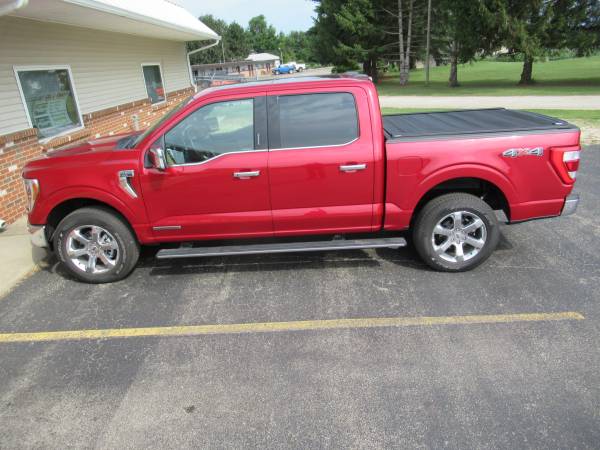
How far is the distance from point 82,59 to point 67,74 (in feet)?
2.35

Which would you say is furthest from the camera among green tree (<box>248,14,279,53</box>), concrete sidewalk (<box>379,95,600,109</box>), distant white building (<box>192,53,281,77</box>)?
green tree (<box>248,14,279,53</box>)

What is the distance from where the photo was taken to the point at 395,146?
12.9ft

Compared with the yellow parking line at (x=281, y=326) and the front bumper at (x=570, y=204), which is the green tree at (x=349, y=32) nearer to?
the front bumper at (x=570, y=204)

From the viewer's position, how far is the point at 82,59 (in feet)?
29.8

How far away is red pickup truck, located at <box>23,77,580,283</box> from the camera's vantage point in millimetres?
3945

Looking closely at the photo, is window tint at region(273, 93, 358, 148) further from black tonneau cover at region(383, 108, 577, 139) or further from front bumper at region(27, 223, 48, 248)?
front bumper at region(27, 223, 48, 248)

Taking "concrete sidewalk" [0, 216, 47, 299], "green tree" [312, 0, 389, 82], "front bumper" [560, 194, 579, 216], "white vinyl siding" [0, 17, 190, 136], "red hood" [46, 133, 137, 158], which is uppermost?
"green tree" [312, 0, 389, 82]

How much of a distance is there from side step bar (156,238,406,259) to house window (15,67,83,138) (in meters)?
4.95

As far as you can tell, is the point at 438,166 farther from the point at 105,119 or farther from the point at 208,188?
the point at 105,119

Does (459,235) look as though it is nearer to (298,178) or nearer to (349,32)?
(298,178)

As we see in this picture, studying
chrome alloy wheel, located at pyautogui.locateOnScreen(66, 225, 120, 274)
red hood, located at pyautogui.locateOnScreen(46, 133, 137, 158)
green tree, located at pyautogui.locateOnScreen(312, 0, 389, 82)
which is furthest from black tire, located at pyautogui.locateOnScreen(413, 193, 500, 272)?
green tree, located at pyautogui.locateOnScreen(312, 0, 389, 82)

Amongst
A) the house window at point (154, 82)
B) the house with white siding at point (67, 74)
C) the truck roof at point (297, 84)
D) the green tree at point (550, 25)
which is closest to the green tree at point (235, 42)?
the green tree at point (550, 25)

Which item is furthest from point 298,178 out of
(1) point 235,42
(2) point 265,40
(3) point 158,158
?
(2) point 265,40

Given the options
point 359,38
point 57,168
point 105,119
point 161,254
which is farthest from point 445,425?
point 359,38
